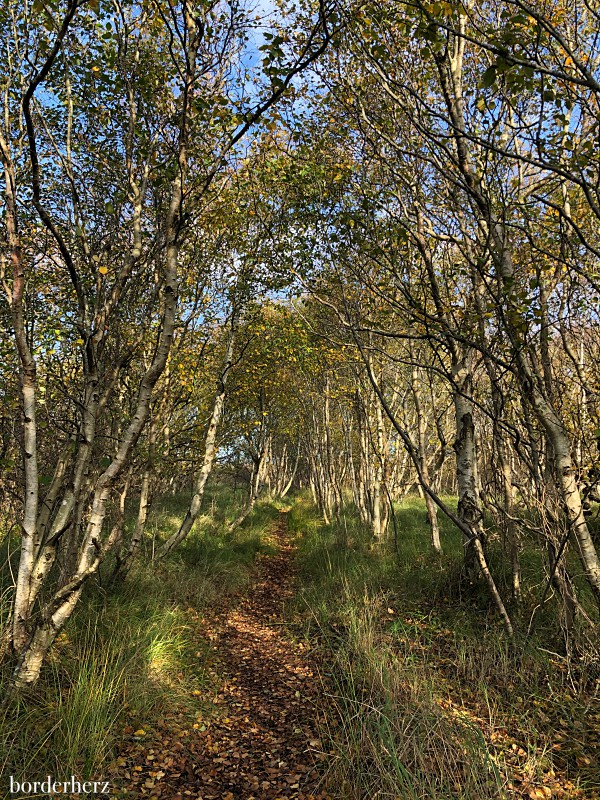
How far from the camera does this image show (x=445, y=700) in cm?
398

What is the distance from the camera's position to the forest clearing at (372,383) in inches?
128

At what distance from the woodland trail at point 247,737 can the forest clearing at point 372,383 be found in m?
0.03

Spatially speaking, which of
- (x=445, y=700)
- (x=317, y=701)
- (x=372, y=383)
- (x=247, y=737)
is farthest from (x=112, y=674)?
(x=372, y=383)

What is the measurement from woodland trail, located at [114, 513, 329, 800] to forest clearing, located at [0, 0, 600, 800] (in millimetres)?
28

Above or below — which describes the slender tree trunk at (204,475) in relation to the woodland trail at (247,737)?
above

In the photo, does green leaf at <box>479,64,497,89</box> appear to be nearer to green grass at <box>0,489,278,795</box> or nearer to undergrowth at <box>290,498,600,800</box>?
undergrowth at <box>290,498,600,800</box>

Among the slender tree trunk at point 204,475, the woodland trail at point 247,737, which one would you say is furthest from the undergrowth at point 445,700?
the slender tree trunk at point 204,475

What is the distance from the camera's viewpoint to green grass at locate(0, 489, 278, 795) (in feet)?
10.1

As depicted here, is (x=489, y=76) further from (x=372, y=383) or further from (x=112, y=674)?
(x=112, y=674)

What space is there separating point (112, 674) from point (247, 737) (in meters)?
1.39

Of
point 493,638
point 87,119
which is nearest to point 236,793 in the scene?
point 493,638

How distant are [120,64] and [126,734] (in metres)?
6.51

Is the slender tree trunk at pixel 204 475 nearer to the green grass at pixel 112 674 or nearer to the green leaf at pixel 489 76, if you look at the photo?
the green grass at pixel 112 674

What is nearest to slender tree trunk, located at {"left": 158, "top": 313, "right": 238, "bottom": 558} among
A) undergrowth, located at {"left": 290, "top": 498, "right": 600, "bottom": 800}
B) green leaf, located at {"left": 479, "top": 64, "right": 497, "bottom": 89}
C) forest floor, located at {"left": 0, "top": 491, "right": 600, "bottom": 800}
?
forest floor, located at {"left": 0, "top": 491, "right": 600, "bottom": 800}
